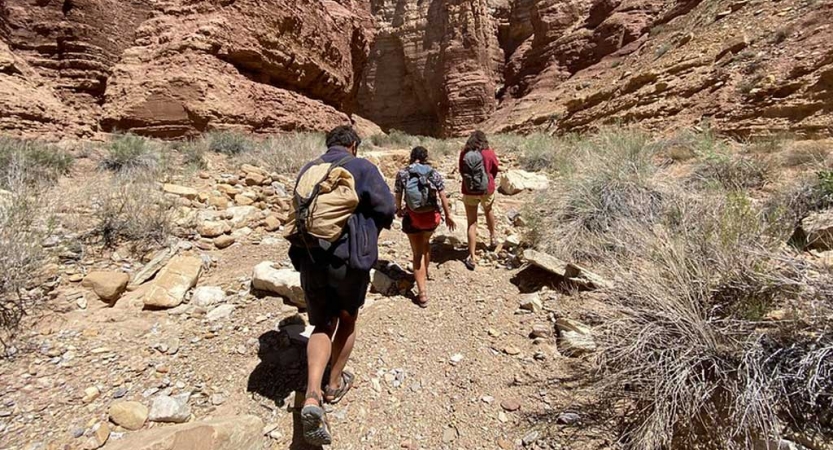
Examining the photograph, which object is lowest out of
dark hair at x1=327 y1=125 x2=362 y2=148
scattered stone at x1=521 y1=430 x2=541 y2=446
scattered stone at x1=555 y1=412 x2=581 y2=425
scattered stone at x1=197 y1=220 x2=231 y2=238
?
scattered stone at x1=521 y1=430 x2=541 y2=446

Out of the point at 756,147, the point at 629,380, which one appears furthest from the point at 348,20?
the point at 629,380

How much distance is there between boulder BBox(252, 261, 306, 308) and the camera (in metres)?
3.07

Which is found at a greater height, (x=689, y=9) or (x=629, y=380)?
(x=689, y=9)

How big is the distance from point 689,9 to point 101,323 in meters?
23.1

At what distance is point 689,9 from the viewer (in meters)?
16.8

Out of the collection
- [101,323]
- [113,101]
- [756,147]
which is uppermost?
[113,101]

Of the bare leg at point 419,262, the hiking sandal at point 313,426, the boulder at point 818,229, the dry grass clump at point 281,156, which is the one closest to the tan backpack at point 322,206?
the hiking sandal at point 313,426

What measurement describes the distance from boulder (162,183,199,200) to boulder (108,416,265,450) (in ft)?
12.1

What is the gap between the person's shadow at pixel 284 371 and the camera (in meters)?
2.17

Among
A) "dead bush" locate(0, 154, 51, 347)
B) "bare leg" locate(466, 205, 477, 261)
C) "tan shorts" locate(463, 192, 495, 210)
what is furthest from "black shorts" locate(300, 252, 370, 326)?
"tan shorts" locate(463, 192, 495, 210)

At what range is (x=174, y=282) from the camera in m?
3.13

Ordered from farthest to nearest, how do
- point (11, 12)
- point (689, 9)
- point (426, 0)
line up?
1. point (426, 0)
2. point (689, 9)
3. point (11, 12)

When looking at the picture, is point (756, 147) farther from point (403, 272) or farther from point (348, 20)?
point (348, 20)

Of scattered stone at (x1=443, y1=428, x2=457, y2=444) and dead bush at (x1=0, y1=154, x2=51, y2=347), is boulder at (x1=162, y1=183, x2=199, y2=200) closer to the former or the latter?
dead bush at (x1=0, y1=154, x2=51, y2=347)
